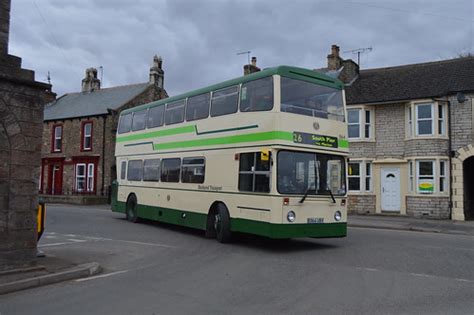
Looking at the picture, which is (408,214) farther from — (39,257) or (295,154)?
(39,257)

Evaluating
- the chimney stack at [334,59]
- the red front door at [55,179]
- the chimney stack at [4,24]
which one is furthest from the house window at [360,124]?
the red front door at [55,179]

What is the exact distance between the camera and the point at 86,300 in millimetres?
6945

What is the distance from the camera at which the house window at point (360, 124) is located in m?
25.2

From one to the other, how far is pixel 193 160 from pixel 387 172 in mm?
13584

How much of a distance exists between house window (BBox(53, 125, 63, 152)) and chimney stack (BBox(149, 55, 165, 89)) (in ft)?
27.0

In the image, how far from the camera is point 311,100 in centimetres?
1220

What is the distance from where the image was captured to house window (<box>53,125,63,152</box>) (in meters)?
37.4

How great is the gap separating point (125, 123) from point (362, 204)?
43.3ft

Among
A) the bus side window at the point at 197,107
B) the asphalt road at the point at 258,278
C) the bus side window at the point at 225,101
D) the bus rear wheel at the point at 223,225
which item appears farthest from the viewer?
the bus side window at the point at 197,107

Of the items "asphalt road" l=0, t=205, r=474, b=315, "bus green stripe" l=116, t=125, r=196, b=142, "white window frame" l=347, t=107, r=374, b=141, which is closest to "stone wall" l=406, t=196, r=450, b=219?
"white window frame" l=347, t=107, r=374, b=141

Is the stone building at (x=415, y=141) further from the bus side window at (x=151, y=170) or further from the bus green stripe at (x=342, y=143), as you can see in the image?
the bus side window at (x=151, y=170)

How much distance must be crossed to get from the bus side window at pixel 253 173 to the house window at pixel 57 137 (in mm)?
28724

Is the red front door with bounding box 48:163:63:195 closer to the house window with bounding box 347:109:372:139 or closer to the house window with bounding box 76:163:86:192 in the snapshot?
the house window with bounding box 76:163:86:192

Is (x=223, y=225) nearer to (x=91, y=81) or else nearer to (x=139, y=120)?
(x=139, y=120)
